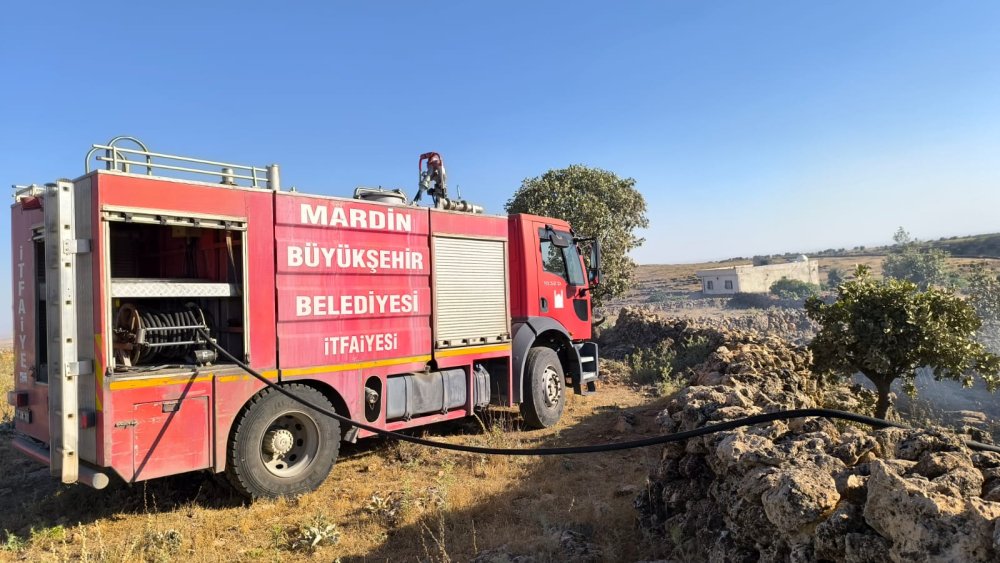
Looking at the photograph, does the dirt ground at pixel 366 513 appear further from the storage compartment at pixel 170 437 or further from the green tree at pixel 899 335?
the green tree at pixel 899 335

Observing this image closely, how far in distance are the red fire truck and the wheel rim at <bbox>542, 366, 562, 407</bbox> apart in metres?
1.34

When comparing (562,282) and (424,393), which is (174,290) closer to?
(424,393)

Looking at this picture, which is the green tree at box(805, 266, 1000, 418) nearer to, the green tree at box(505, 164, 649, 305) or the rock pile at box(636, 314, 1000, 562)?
the rock pile at box(636, 314, 1000, 562)

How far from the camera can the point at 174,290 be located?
548 centimetres

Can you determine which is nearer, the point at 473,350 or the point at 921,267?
the point at 473,350

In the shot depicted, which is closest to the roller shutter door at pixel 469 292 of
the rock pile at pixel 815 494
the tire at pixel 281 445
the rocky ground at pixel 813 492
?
the tire at pixel 281 445

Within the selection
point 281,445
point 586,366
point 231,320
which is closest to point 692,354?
point 586,366

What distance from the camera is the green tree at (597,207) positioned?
1858 centimetres

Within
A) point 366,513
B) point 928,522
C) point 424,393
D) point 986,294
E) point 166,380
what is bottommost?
point 366,513

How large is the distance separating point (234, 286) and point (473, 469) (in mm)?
3333

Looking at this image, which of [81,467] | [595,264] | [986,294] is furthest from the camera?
[986,294]

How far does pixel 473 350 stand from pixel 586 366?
3.06m

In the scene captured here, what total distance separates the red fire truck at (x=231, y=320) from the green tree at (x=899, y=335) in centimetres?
482

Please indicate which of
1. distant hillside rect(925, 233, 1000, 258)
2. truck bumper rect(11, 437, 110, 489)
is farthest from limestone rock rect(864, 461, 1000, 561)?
distant hillside rect(925, 233, 1000, 258)
